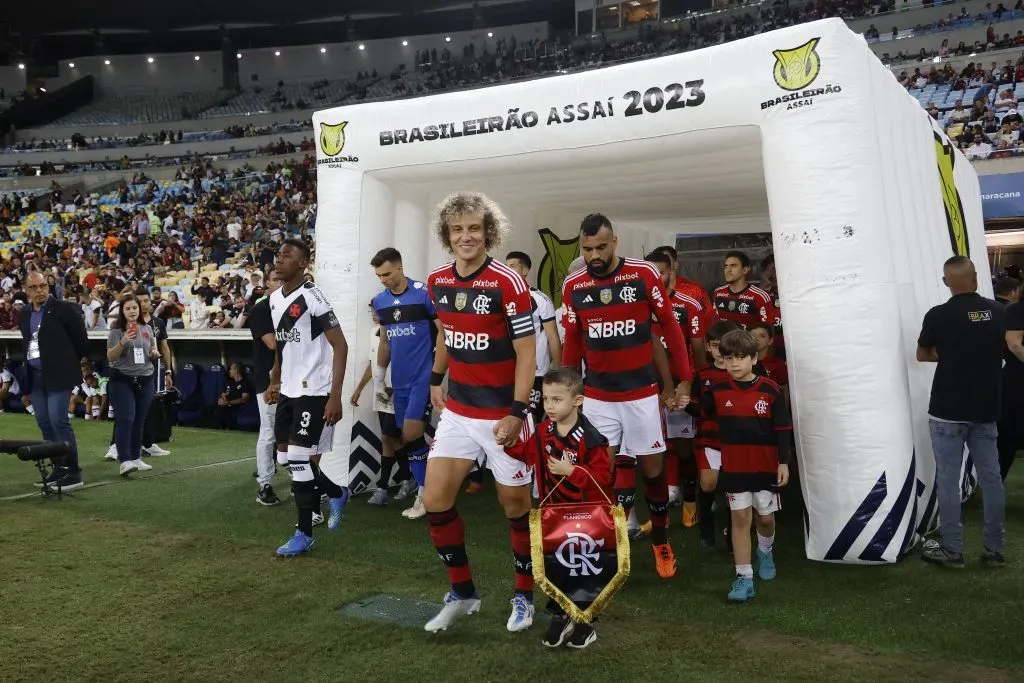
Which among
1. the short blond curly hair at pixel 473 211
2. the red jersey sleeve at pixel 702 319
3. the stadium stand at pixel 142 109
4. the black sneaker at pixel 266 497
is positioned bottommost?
the black sneaker at pixel 266 497

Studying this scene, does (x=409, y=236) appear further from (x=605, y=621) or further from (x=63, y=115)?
(x=63, y=115)

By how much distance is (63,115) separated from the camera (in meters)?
39.2

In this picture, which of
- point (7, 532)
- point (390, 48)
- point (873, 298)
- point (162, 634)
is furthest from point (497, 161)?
point (390, 48)

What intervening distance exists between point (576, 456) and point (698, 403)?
51.7 inches

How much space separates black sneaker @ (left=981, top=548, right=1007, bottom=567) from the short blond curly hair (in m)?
3.22

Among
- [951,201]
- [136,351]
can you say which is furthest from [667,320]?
[136,351]

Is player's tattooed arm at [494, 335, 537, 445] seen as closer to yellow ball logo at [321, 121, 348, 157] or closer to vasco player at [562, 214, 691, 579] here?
vasco player at [562, 214, 691, 579]

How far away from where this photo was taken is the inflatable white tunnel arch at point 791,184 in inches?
169

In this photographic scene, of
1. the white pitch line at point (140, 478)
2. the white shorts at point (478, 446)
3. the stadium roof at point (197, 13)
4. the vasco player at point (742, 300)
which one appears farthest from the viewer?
the stadium roof at point (197, 13)

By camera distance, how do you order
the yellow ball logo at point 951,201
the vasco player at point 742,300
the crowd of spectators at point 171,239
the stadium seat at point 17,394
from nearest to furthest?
the vasco player at point 742,300 < the yellow ball logo at point 951,201 < the stadium seat at point 17,394 < the crowd of spectators at point 171,239

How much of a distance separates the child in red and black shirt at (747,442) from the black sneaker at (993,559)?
4.18 feet

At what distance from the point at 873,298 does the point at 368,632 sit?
313cm

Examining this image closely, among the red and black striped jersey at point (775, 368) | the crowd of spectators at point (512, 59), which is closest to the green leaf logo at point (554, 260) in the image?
the red and black striped jersey at point (775, 368)

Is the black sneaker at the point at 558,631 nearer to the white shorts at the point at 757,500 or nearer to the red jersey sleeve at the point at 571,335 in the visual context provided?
the white shorts at the point at 757,500
